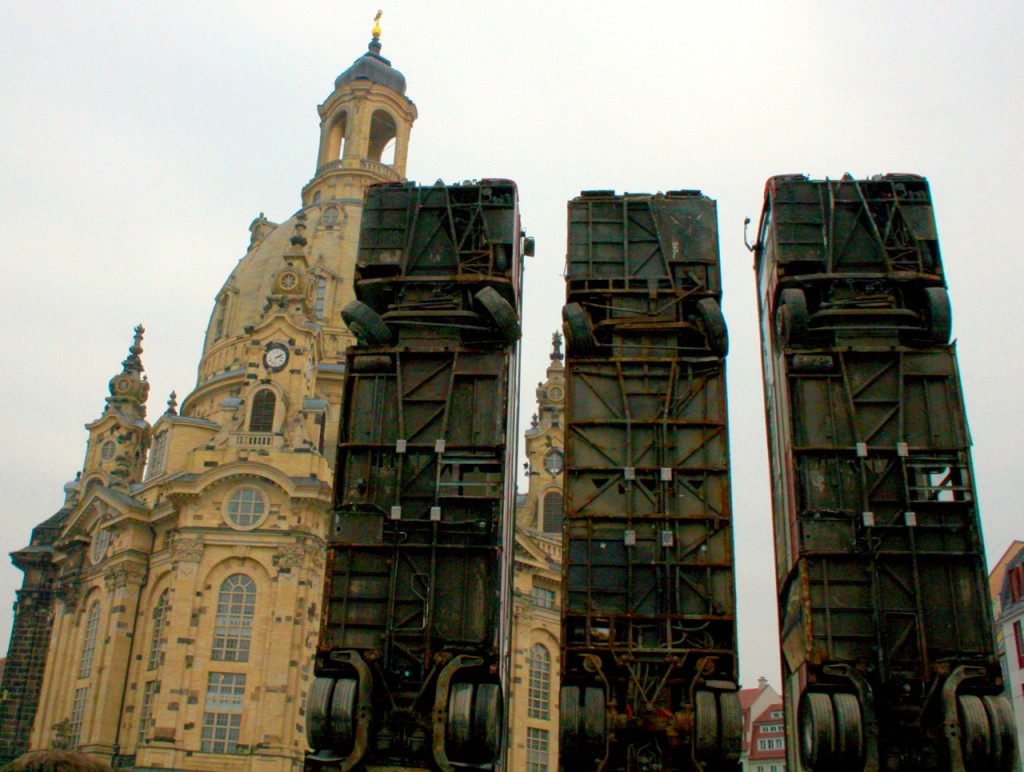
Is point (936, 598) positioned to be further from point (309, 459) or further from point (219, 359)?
point (219, 359)

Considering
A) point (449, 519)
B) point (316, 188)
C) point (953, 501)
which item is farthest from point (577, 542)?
point (316, 188)

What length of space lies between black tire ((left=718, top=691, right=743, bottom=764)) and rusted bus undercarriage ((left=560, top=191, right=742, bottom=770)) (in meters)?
0.02

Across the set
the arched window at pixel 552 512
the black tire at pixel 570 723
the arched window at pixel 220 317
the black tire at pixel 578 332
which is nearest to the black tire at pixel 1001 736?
the black tire at pixel 570 723

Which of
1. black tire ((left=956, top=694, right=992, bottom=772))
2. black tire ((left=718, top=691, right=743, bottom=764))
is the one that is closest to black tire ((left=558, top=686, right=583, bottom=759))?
black tire ((left=718, top=691, right=743, bottom=764))

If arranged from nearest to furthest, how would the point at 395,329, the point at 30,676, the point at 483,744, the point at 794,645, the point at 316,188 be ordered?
the point at 483,744 < the point at 794,645 < the point at 395,329 < the point at 30,676 < the point at 316,188

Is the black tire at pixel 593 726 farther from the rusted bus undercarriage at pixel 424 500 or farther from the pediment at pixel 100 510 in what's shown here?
the pediment at pixel 100 510

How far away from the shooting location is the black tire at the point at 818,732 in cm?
1666

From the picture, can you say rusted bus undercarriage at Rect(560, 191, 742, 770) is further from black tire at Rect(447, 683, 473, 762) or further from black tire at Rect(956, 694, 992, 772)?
black tire at Rect(956, 694, 992, 772)

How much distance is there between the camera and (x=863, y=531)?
18.3m

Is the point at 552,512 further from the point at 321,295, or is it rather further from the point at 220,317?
the point at 220,317

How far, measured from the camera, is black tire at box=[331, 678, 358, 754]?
1744 cm

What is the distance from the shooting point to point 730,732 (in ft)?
56.4

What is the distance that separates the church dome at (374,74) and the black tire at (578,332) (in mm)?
54476

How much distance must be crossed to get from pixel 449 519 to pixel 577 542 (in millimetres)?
2323
